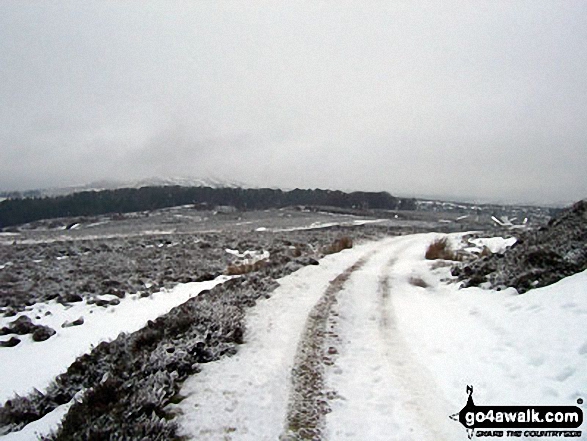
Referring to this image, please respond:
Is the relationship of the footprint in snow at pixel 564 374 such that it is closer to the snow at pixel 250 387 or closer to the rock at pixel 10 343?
the snow at pixel 250 387

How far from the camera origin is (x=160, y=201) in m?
141

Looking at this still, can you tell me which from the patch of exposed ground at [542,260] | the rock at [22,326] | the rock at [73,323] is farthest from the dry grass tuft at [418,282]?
the rock at [22,326]

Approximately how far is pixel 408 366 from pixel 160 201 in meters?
147

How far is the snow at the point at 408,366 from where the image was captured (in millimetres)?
4371

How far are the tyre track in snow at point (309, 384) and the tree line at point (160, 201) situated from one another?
365 feet

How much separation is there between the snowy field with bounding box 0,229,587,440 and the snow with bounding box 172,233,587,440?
2cm

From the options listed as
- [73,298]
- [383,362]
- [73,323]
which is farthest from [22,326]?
[383,362]

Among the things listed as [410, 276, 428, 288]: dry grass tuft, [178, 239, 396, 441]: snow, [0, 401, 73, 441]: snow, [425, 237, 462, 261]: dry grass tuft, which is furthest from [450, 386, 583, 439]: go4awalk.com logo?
[425, 237, 462, 261]: dry grass tuft

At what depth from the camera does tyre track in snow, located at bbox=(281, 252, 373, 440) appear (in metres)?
4.28

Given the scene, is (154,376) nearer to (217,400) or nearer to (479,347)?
(217,400)

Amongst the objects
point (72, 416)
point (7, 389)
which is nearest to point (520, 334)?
point (72, 416)

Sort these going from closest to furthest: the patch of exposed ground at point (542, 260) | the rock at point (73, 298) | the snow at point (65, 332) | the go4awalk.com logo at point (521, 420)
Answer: the go4awalk.com logo at point (521, 420) → the snow at point (65, 332) → the patch of exposed ground at point (542, 260) → the rock at point (73, 298)

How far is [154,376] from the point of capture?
5.11m

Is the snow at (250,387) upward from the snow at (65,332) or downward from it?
Result: upward
